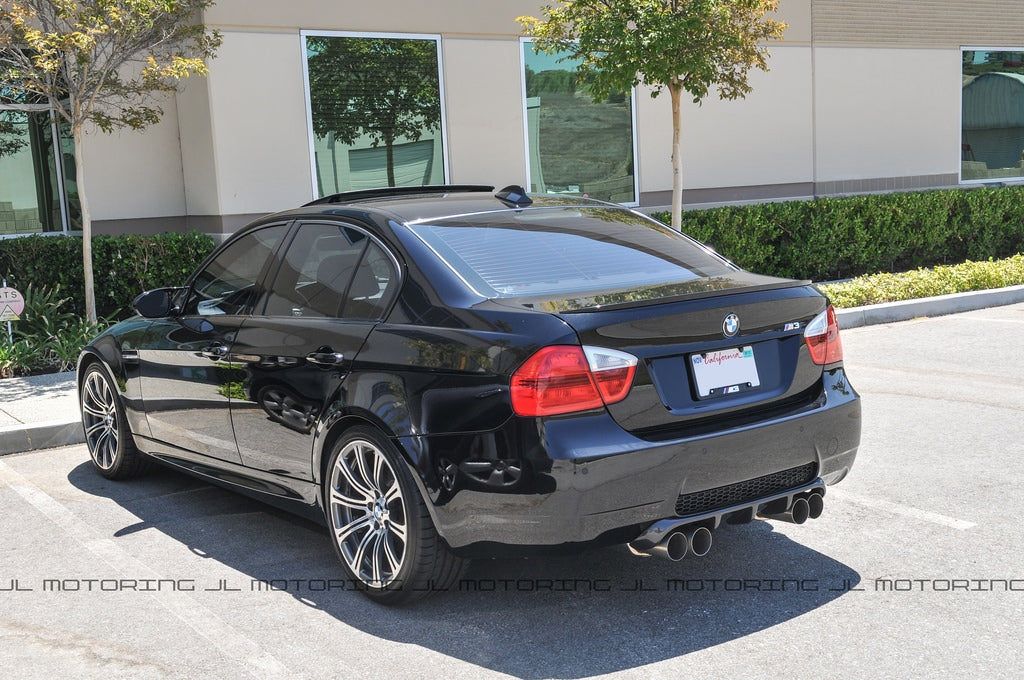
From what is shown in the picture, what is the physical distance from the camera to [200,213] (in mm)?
12102

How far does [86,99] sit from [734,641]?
8422 millimetres

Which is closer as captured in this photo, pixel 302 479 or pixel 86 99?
pixel 302 479

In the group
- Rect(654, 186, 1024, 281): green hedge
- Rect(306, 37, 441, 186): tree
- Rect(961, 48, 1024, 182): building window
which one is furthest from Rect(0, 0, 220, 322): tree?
Rect(961, 48, 1024, 182): building window

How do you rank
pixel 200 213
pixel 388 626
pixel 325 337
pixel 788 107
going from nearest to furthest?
pixel 388 626
pixel 325 337
pixel 200 213
pixel 788 107

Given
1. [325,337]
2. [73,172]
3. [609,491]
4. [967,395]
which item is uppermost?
[73,172]

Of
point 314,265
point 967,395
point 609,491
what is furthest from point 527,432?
point 967,395

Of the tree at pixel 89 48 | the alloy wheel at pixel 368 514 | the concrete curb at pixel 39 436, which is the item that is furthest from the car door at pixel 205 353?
the tree at pixel 89 48

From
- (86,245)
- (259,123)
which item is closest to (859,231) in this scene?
(259,123)

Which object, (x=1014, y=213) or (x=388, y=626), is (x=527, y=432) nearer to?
Answer: (x=388, y=626)

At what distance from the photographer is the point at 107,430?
6297mm

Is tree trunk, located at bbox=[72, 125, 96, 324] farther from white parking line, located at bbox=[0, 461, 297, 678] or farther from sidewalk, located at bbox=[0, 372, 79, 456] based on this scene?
white parking line, located at bbox=[0, 461, 297, 678]

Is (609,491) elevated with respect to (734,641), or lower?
elevated

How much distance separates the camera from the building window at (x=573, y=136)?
13.5 meters

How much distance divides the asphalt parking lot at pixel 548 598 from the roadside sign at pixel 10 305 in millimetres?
3579
